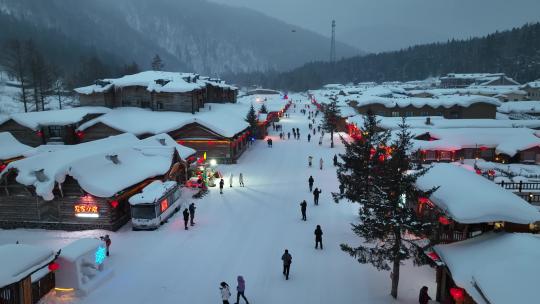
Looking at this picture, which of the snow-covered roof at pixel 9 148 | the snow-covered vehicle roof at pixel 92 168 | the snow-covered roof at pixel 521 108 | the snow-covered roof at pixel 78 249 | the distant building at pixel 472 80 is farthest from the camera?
the distant building at pixel 472 80

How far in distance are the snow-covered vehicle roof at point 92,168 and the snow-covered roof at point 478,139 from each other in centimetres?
2512

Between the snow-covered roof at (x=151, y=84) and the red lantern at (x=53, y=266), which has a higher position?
the snow-covered roof at (x=151, y=84)

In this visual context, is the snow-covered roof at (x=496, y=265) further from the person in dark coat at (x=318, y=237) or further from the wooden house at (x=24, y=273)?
the wooden house at (x=24, y=273)

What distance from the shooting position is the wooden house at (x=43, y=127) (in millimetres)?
37344

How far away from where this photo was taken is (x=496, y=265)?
10172 millimetres

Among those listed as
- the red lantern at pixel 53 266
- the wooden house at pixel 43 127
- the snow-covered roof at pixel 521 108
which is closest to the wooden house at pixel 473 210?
the red lantern at pixel 53 266

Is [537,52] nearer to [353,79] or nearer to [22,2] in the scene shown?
[353,79]

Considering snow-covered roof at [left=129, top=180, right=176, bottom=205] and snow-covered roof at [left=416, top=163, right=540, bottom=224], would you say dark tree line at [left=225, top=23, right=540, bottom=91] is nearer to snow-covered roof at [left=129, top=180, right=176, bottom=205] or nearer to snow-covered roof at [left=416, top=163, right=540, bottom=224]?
snow-covered roof at [left=416, top=163, right=540, bottom=224]

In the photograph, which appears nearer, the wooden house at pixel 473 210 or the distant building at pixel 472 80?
the wooden house at pixel 473 210

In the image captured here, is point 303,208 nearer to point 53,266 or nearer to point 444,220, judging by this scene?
point 444,220

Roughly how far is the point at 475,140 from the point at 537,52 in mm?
113281

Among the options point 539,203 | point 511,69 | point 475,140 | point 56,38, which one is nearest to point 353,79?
point 511,69

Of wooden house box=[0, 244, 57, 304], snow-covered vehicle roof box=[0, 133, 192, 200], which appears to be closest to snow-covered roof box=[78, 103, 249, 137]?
snow-covered vehicle roof box=[0, 133, 192, 200]

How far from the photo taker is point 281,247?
59.7 ft
